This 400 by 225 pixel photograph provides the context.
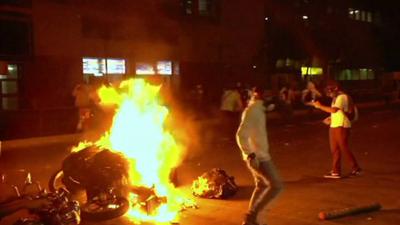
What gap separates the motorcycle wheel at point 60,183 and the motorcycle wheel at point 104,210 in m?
0.32

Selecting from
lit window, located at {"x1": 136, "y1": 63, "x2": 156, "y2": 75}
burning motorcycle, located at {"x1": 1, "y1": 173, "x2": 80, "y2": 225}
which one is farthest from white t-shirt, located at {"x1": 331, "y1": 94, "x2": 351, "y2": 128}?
lit window, located at {"x1": 136, "y1": 63, "x2": 156, "y2": 75}

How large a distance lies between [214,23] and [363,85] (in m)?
29.8

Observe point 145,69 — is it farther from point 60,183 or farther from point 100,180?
point 100,180

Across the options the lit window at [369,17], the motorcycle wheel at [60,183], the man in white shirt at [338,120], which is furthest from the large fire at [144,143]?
the lit window at [369,17]

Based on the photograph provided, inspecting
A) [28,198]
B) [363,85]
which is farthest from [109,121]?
[363,85]

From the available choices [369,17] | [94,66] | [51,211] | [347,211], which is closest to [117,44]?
[94,66]

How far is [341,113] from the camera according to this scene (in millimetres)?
9789

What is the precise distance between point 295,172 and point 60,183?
14.8ft

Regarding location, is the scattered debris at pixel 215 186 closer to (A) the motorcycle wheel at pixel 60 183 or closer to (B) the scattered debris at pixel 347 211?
(B) the scattered debris at pixel 347 211

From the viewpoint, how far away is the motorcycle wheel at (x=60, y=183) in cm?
745

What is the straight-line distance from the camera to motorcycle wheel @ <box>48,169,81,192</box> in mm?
7453

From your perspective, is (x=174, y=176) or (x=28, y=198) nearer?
(x=28, y=198)

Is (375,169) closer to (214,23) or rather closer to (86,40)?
(86,40)

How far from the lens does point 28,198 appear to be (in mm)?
6184
